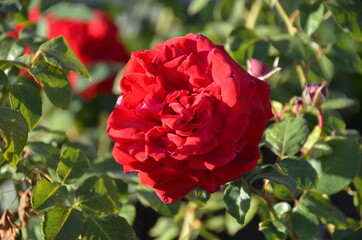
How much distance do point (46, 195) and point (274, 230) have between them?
32 cm

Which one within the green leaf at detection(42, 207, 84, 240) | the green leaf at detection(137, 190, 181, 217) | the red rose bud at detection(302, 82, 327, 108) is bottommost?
the green leaf at detection(137, 190, 181, 217)

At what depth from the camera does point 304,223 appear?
41.1 inches

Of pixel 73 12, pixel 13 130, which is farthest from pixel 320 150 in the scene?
pixel 73 12

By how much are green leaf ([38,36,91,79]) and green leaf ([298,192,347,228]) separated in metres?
0.38

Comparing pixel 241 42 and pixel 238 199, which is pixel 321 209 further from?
pixel 241 42

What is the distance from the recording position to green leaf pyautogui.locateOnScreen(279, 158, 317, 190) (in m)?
0.94

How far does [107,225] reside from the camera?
0.98m

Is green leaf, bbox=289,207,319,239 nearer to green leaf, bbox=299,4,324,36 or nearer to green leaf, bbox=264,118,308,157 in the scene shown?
green leaf, bbox=264,118,308,157

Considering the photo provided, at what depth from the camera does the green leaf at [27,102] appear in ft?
3.22

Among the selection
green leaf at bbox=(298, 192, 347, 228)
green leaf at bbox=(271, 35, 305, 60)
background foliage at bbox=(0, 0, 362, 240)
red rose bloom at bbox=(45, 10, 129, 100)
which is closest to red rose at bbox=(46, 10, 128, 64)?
red rose bloom at bbox=(45, 10, 129, 100)

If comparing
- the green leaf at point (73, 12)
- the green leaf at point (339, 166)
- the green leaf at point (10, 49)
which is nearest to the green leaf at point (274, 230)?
the green leaf at point (339, 166)

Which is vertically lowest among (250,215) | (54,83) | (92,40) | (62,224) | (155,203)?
(92,40)

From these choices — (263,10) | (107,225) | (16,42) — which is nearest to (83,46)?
(263,10)

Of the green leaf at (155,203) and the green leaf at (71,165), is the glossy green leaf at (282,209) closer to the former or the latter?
the green leaf at (155,203)
